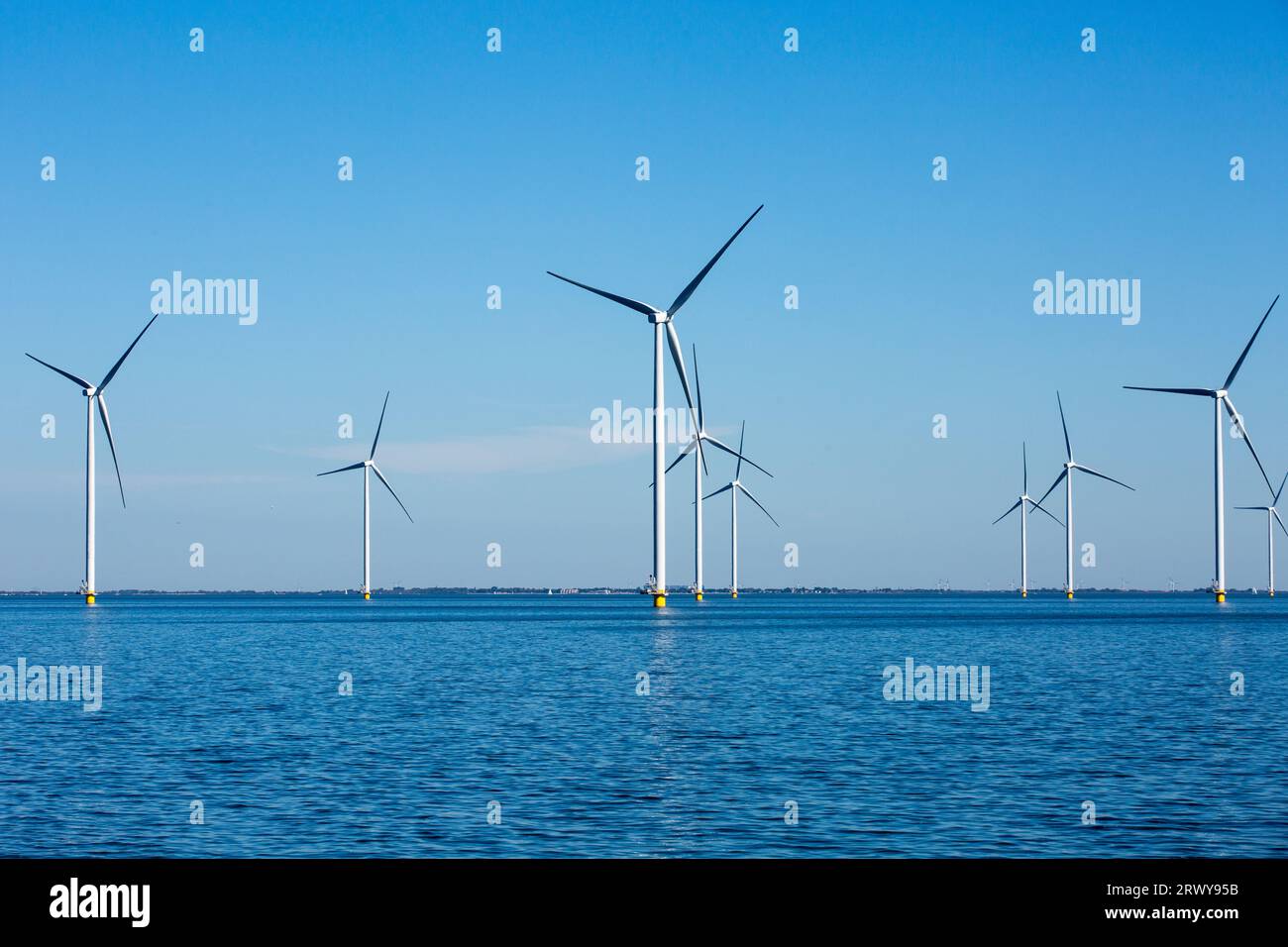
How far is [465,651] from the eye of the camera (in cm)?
9994

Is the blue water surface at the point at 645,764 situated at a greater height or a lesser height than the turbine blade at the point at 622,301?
lesser

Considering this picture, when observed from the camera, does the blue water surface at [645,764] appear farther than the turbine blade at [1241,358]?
No

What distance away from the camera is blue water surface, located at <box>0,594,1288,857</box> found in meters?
25.3

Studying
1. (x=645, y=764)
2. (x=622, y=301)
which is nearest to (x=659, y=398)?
(x=622, y=301)

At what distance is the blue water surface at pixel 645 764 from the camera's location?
25.3m

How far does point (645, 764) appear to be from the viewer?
3616 cm
